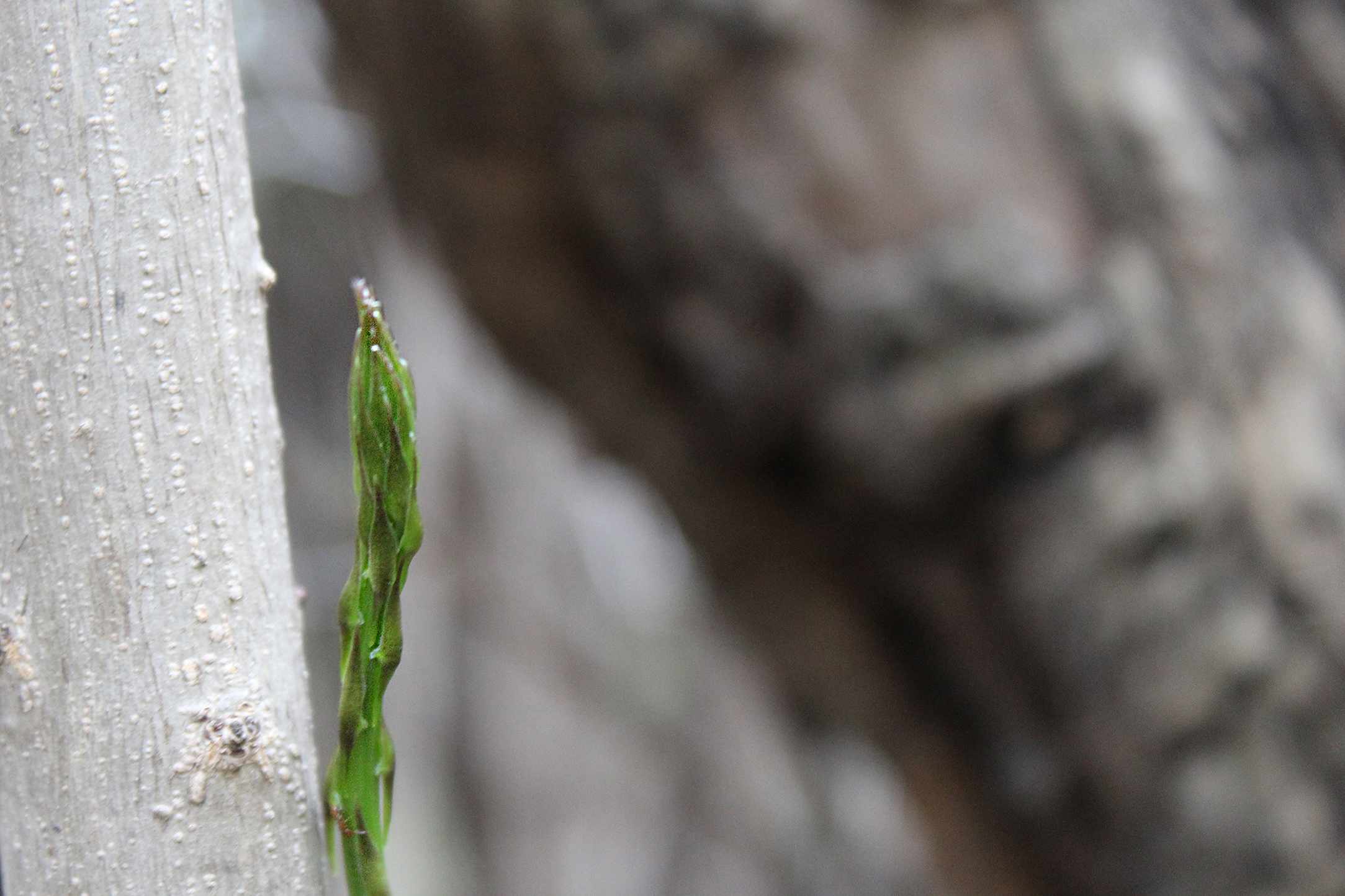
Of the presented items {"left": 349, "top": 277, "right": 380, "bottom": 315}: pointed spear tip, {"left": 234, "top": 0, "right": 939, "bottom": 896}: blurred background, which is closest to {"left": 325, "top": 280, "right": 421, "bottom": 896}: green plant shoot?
{"left": 349, "top": 277, "right": 380, "bottom": 315}: pointed spear tip

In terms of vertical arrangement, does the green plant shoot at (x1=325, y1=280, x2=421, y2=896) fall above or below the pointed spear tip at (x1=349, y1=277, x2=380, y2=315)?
below

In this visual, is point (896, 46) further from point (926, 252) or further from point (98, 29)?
point (98, 29)

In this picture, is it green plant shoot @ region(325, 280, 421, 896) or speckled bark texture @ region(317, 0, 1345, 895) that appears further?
speckled bark texture @ region(317, 0, 1345, 895)

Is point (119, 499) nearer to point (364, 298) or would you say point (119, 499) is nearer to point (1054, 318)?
point (364, 298)

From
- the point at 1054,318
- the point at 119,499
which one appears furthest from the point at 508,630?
the point at 119,499

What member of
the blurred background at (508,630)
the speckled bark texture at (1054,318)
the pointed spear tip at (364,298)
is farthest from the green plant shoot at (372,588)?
the blurred background at (508,630)

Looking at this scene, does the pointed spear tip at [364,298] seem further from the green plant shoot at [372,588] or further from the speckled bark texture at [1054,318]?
the speckled bark texture at [1054,318]

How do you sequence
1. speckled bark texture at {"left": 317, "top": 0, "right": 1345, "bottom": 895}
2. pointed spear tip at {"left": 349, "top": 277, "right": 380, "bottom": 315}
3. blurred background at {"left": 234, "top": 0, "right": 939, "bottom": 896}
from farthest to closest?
blurred background at {"left": 234, "top": 0, "right": 939, "bottom": 896} < speckled bark texture at {"left": 317, "top": 0, "right": 1345, "bottom": 895} < pointed spear tip at {"left": 349, "top": 277, "right": 380, "bottom": 315}

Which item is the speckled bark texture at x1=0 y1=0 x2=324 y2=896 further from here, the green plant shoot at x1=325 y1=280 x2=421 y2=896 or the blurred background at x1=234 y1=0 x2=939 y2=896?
the blurred background at x1=234 y1=0 x2=939 y2=896
